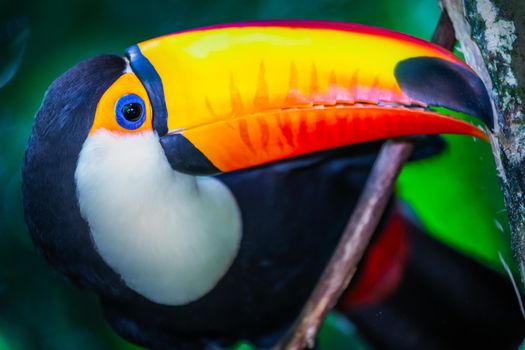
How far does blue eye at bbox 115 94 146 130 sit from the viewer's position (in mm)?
1698

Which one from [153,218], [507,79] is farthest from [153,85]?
[507,79]

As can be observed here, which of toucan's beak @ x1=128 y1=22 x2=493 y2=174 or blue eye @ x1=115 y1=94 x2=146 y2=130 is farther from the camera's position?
blue eye @ x1=115 y1=94 x2=146 y2=130

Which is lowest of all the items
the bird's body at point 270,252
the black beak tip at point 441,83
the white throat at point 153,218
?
the bird's body at point 270,252

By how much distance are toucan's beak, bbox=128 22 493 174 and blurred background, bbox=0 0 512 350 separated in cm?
67

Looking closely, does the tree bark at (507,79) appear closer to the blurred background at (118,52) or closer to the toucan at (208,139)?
the toucan at (208,139)

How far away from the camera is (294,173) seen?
7.15 ft

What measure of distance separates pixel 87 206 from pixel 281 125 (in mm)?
482

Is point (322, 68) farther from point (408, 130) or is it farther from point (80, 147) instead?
point (80, 147)

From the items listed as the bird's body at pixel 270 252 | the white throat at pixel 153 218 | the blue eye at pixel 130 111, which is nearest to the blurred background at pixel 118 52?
the bird's body at pixel 270 252

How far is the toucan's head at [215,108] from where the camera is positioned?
1578 mm

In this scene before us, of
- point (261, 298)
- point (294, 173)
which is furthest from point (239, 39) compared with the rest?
point (261, 298)

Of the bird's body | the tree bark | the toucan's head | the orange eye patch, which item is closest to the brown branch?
the bird's body

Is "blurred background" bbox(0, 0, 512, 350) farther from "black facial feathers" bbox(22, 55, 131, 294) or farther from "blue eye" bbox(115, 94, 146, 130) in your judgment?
"blue eye" bbox(115, 94, 146, 130)

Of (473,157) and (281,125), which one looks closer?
(281,125)
